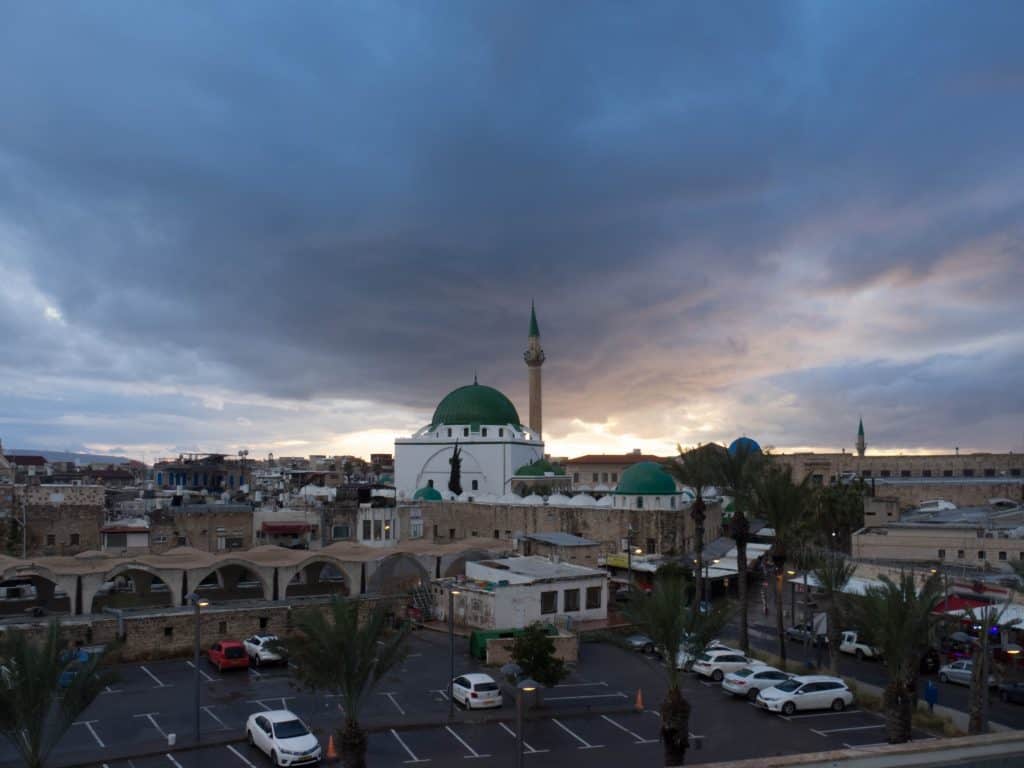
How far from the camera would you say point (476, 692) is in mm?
20422

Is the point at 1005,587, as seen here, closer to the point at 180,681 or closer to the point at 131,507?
the point at 180,681

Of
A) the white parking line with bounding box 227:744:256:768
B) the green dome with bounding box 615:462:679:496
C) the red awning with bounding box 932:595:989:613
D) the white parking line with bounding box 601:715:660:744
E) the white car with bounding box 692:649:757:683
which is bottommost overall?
the white parking line with bounding box 601:715:660:744

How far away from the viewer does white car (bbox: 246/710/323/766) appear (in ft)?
52.9

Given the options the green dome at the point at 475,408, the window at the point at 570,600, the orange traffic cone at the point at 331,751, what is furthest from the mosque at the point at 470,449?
the orange traffic cone at the point at 331,751

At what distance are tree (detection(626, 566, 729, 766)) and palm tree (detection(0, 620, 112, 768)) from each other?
1032cm

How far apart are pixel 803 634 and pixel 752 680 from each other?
940 centimetres

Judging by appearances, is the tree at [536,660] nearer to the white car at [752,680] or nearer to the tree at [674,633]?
the tree at [674,633]

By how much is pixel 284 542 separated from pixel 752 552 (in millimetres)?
26034

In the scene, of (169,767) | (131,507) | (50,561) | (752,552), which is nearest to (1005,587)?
(752,552)

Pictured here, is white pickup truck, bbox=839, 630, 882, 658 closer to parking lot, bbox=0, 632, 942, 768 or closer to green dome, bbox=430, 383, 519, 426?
parking lot, bbox=0, 632, 942, 768

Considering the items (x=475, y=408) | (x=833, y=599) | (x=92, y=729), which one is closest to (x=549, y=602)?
(x=833, y=599)

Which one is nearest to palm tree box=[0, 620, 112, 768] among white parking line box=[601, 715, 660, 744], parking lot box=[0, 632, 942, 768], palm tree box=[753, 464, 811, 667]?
parking lot box=[0, 632, 942, 768]

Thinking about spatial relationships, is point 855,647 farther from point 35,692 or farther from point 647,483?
point 35,692

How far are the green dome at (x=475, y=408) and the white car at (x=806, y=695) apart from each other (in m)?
46.7
